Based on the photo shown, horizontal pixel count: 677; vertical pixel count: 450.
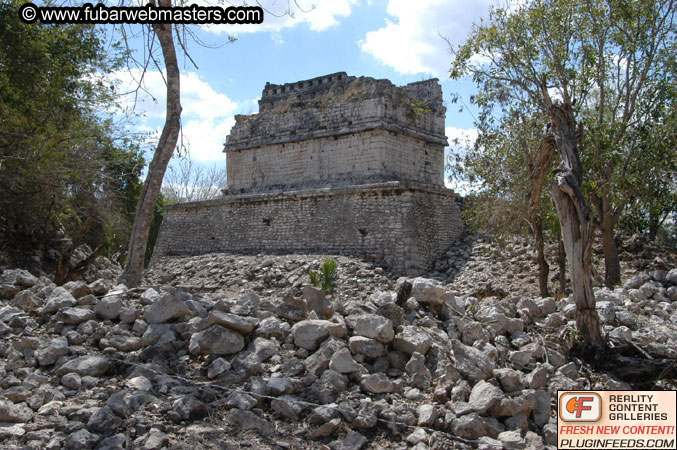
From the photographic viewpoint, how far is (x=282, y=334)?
488 centimetres

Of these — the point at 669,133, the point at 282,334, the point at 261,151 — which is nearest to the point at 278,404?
the point at 282,334

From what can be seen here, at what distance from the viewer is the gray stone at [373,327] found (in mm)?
4789

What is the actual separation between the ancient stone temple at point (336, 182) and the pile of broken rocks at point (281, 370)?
7834mm

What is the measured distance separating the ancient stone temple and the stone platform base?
27 mm

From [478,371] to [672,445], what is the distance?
141 centimetres

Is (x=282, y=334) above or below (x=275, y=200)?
below

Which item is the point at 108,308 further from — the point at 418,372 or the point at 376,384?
the point at 418,372

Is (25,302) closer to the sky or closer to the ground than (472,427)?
closer to the sky

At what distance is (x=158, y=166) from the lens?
7.28 m

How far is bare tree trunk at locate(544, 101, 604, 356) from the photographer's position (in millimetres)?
5617

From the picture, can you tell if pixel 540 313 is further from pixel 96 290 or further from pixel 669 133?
pixel 669 133

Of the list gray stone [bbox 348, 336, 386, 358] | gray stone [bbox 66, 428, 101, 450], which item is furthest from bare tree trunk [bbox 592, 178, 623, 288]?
gray stone [bbox 66, 428, 101, 450]

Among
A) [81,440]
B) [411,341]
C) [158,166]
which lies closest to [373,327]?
[411,341]

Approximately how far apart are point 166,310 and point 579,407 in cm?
347
